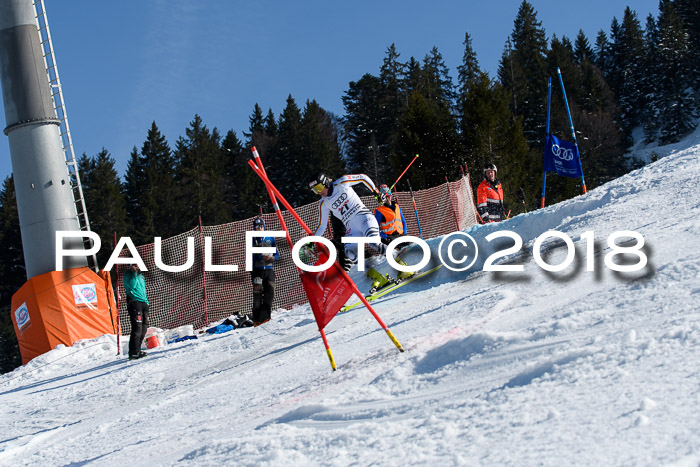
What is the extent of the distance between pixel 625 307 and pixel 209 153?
5919 cm

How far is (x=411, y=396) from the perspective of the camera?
408 centimetres

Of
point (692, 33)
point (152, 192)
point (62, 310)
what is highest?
point (692, 33)

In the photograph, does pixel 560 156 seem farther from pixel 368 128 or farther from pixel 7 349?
pixel 368 128

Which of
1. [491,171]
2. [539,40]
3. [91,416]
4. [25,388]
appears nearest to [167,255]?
[25,388]

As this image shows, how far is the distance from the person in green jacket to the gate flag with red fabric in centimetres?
624

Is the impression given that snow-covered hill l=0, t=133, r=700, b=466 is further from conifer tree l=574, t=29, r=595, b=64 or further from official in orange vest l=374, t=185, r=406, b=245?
conifer tree l=574, t=29, r=595, b=64

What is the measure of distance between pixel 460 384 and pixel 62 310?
1414cm

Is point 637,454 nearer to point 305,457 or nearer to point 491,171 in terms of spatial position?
point 305,457

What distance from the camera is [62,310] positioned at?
15.6m

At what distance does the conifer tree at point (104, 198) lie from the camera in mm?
47969

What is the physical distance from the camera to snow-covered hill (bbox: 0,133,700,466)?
2.96 m

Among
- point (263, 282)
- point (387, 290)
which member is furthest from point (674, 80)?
point (387, 290)

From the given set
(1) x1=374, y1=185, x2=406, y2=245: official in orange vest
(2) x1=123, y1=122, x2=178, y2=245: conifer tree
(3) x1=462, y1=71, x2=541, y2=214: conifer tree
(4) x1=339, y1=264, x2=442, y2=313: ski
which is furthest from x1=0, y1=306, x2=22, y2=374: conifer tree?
(4) x1=339, y1=264, x2=442, y2=313: ski

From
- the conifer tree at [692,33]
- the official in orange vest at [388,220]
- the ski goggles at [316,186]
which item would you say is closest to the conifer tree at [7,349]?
the official in orange vest at [388,220]
